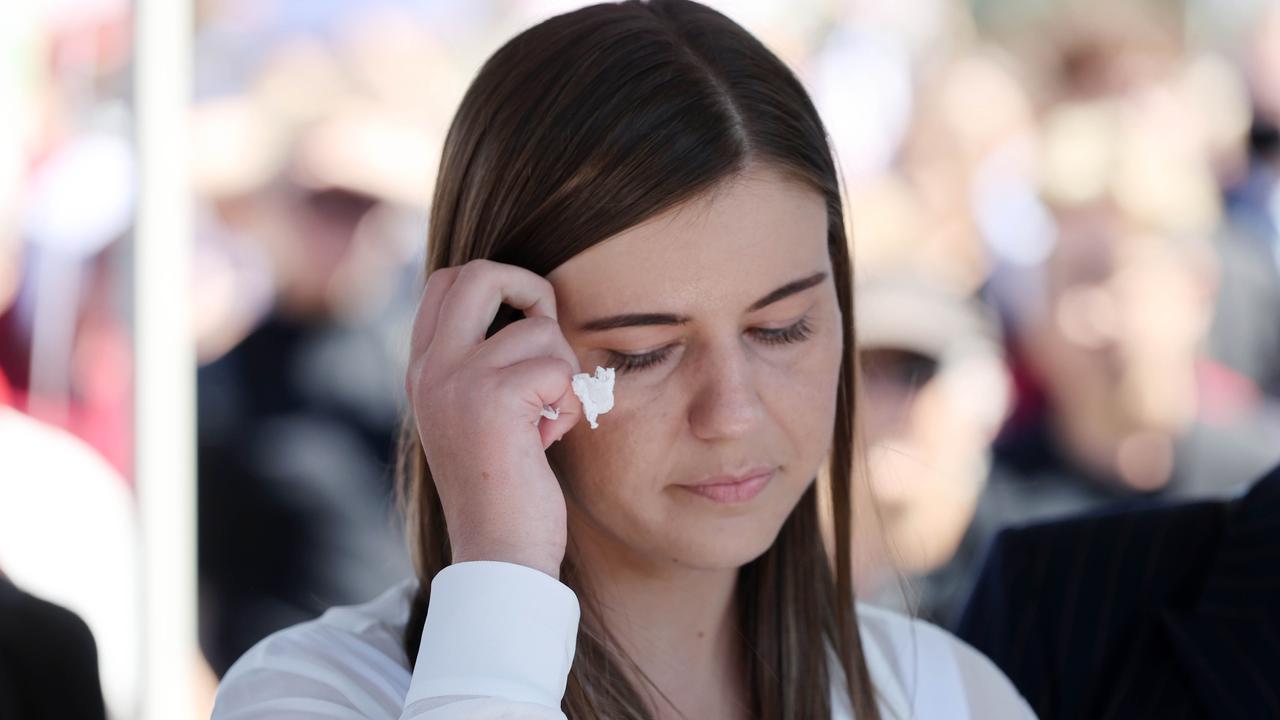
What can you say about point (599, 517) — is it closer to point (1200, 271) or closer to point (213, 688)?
point (213, 688)

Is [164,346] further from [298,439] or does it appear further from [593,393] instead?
[593,393]

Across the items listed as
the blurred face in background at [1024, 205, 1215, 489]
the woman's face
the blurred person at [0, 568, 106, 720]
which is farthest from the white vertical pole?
the blurred face in background at [1024, 205, 1215, 489]

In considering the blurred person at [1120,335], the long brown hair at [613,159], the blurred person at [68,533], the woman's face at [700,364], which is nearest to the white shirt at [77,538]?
the blurred person at [68,533]

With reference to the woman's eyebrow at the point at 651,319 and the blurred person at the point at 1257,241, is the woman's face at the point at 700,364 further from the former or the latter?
the blurred person at the point at 1257,241

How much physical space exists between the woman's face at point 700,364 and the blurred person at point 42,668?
1.19 meters

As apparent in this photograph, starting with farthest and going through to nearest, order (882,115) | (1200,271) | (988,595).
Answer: (1200,271) → (882,115) → (988,595)

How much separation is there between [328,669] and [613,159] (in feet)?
1.63

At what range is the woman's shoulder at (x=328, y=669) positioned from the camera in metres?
1.10

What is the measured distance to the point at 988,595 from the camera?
1656 millimetres

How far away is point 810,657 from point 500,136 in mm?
620

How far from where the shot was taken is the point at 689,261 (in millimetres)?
1105

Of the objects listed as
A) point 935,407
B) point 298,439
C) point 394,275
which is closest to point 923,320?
point 935,407

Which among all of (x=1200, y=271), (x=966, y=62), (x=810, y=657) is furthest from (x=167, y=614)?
(x=1200, y=271)

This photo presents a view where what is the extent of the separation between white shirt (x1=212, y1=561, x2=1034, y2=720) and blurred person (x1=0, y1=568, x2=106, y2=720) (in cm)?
96
